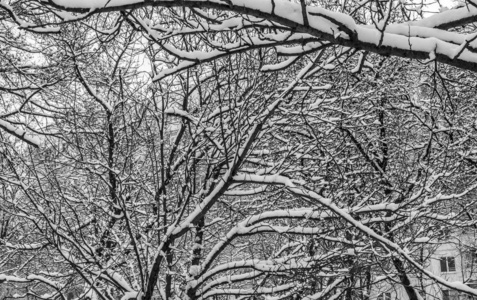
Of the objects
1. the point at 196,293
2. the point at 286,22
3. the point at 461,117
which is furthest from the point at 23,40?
the point at 461,117

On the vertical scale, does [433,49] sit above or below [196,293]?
above

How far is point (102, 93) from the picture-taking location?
8281mm

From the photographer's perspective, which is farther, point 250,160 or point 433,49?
point 250,160

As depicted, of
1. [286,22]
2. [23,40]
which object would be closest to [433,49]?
[286,22]

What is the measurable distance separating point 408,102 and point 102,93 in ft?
18.1

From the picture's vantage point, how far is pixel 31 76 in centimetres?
664

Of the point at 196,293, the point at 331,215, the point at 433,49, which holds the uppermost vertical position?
the point at 331,215

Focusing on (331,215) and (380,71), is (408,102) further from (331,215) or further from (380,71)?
(331,215)

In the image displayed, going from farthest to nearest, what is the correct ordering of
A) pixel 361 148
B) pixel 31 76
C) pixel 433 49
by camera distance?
pixel 361 148 → pixel 31 76 → pixel 433 49

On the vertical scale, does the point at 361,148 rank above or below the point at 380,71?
below

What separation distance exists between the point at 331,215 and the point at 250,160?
1.57 meters

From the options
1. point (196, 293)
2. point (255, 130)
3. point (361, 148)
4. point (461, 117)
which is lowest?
point (196, 293)

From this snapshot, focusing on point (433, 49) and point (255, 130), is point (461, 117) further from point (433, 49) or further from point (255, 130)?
point (433, 49)

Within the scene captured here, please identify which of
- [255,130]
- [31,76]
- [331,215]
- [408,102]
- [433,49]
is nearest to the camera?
[433,49]
